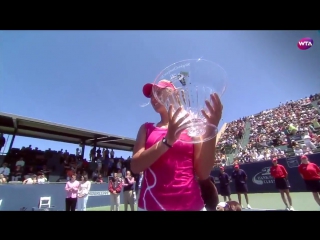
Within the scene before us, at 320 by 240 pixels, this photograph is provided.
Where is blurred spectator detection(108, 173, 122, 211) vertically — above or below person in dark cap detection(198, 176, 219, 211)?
above

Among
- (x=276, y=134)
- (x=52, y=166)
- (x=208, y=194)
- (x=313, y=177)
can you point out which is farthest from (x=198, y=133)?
(x=276, y=134)

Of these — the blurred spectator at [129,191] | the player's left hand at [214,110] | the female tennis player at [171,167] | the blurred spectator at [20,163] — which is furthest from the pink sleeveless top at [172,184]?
the blurred spectator at [20,163]

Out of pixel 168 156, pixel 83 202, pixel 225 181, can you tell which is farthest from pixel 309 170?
pixel 83 202

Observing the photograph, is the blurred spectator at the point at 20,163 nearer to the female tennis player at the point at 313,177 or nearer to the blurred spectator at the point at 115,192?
the blurred spectator at the point at 115,192

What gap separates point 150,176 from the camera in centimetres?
86

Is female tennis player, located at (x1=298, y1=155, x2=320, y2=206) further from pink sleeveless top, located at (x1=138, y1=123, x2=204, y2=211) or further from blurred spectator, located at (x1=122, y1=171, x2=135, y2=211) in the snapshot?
pink sleeveless top, located at (x1=138, y1=123, x2=204, y2=211)

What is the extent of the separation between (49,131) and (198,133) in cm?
1111

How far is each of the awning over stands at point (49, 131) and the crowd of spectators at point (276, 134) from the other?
729 centimetres

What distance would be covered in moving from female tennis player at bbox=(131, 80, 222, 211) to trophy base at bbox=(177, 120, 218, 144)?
0.02m

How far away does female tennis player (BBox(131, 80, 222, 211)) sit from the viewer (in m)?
0.77

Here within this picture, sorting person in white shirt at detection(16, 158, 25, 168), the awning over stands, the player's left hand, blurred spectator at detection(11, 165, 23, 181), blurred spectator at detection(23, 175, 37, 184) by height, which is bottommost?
the player's left hand

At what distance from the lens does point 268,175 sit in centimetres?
947

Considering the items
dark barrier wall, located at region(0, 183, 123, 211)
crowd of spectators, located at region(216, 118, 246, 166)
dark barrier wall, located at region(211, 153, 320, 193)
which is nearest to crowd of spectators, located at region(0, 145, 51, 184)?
dark barrier wall, located at region(0, 183, 123, 211)
